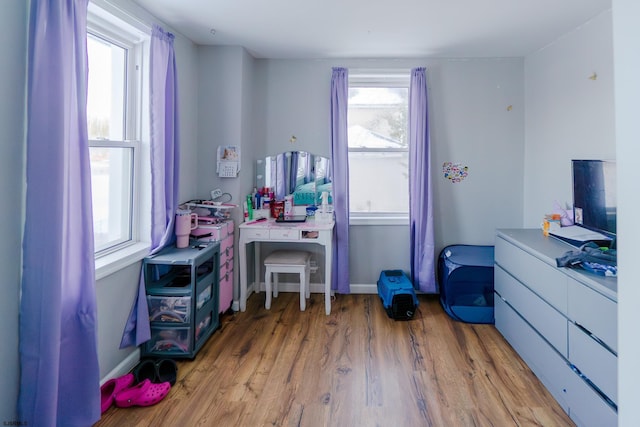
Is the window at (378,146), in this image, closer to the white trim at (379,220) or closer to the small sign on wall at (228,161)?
the white trim at (379,220)

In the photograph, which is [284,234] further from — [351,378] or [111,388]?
[111,388]

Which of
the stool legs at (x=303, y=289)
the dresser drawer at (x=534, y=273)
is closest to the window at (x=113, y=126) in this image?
the stool legs at (x=303, y=289)

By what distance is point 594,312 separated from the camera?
169 centimetres

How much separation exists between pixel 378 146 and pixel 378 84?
2.00 ft

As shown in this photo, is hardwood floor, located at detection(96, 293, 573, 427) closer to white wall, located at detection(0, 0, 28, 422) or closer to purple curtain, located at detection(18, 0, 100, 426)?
purple curtain, located at detection(18, 0, 100, 426)

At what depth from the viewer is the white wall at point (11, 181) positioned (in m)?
1.45

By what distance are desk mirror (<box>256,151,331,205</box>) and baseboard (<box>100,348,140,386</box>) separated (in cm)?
183

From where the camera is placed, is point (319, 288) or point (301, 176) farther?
point (319, 288)

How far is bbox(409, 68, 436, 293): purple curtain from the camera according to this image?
134 inches

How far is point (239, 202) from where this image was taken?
329 centimetres

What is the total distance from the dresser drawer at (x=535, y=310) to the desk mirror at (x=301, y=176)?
1740 millimetres

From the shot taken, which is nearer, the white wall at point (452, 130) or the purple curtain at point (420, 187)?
the purple curtain at point (420, 187)

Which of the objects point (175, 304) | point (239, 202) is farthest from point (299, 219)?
point (175, 304)

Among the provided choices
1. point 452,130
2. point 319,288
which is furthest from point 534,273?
point 319,288
